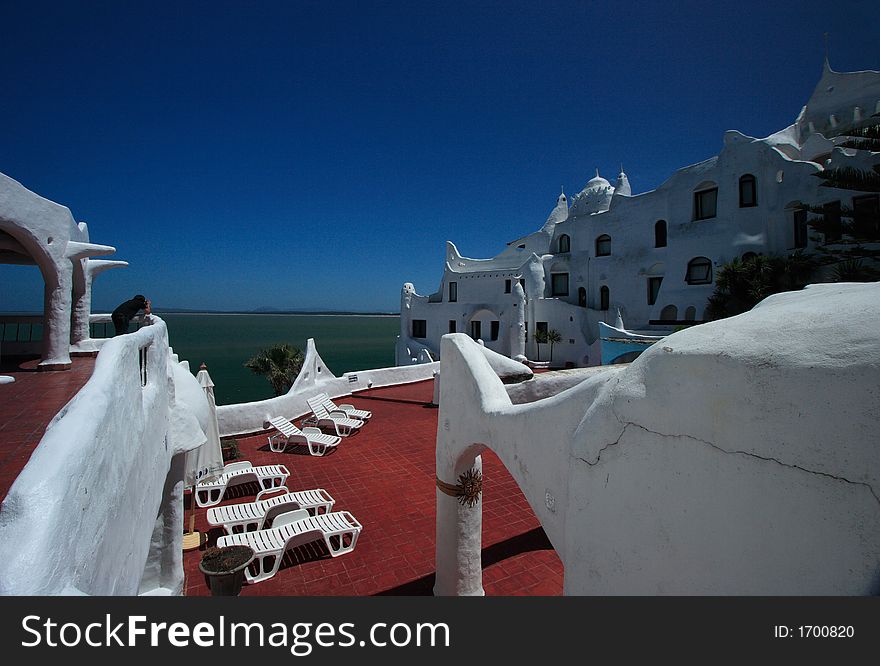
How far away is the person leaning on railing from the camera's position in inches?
282

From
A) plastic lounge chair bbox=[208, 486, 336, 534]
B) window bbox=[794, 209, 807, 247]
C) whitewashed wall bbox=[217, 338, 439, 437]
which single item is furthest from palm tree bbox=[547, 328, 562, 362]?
plastic lounge chair bbox=[208, 486, 336, 534]

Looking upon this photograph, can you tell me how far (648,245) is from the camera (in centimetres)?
2623

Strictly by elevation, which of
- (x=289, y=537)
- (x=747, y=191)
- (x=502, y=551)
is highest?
(x=747, y=191)

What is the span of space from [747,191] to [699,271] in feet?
14.3

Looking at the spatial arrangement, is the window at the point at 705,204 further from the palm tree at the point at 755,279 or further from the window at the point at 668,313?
the window at the point at 668,313

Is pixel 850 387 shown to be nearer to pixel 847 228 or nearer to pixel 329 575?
pixel 329 575

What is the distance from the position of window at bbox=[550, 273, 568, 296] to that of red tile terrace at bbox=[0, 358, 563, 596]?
72.7ft

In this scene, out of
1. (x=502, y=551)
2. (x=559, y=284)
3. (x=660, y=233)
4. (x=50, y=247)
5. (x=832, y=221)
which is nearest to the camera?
(x=502, y=551)

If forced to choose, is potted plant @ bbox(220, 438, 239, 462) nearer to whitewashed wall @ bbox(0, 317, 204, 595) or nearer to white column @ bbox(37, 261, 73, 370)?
white column @ bbox(37, 261, 73, 370)

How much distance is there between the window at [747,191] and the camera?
72.0ft

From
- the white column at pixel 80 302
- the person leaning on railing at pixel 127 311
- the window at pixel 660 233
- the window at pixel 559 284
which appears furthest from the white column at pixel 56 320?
the window at pixel 559 284

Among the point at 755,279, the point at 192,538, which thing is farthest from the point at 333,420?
the point at 755,279

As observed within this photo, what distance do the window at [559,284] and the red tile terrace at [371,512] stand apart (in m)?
22.2

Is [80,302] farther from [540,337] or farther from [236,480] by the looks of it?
[540,337]
